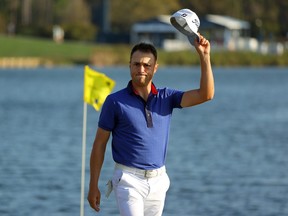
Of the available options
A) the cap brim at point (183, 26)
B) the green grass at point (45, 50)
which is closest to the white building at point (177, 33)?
the green grass at point (45, 50)

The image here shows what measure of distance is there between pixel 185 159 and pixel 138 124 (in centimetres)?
2162

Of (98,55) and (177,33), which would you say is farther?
(177,33)

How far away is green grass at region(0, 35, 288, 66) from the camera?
126062mm

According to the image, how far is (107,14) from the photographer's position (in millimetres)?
163875

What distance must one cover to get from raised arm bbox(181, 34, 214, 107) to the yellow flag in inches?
276

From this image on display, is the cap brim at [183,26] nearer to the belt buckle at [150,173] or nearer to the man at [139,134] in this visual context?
the man at [139,134]

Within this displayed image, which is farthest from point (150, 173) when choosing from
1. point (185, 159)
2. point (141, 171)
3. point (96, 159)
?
point (185, 159)

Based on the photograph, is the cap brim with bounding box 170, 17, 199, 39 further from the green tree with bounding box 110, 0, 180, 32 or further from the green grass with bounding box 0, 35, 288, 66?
the green tree with bounding box 110, 0, 180, 32

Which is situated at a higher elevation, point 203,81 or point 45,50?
point 203,81

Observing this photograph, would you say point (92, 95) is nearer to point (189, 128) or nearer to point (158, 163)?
point (158, 163)

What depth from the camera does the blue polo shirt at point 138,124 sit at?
9.48 metres

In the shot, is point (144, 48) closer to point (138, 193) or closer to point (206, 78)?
point (206, 78)

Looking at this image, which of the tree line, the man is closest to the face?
the man

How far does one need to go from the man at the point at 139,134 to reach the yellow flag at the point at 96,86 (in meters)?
6.94
